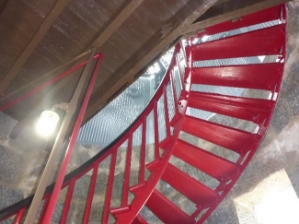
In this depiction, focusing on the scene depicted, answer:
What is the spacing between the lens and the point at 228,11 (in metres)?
2.79

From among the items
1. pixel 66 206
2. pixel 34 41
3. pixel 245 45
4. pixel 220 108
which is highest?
pixel 245 45

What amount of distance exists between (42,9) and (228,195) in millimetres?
2596

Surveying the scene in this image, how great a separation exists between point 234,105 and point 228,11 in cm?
91

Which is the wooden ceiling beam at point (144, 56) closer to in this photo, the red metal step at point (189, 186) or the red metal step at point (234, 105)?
the red metal step at point (234, 105)

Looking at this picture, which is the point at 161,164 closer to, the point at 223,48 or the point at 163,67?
the point at 223,48

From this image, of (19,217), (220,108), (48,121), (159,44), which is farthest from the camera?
(220,108)

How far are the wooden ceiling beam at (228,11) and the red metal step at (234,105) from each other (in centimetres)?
66

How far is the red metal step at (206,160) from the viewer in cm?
307

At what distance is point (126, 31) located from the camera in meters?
3.14

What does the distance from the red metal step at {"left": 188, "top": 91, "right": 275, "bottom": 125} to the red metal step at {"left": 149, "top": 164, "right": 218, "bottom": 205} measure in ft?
2.29

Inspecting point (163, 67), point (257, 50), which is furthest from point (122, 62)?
point (163, 67)

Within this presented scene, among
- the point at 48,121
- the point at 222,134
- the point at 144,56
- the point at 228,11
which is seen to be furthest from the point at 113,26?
the point at 222,134

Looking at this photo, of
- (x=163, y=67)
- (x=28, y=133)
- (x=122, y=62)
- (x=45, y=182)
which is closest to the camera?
→ (x=45, y=182)

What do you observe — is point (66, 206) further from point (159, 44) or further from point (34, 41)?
point (159, 44)
